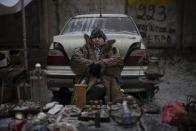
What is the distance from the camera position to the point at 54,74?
393 cm

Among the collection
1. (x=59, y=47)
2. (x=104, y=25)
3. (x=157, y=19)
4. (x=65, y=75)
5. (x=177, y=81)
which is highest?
(x=157, y=19)

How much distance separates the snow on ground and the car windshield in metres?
1.17

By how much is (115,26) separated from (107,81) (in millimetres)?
1683

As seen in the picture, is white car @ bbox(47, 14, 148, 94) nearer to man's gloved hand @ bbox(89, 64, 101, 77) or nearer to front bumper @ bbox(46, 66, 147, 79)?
front bumper @ bbox(46, 66, 147, 79)

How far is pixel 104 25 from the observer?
4.53 meters

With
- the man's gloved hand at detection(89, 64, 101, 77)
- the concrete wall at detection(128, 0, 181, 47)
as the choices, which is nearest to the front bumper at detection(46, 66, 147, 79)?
the man's gloved hand at detection(89, 64, 101, 77)

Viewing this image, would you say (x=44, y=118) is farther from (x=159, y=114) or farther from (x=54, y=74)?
(x=54, y=74)

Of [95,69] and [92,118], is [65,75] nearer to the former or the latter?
[95,69]

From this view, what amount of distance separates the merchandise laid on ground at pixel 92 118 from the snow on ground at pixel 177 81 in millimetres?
1967

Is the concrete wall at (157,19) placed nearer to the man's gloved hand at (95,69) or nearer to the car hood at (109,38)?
the car hood at (109,38)

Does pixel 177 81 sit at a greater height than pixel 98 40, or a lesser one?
lesser

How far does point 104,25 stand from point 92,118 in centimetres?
262

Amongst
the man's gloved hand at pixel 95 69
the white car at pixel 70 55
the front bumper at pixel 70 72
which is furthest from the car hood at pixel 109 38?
the man's gloved hand at pixel 95 69

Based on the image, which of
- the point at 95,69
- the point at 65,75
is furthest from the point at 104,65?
the point at 65,75
